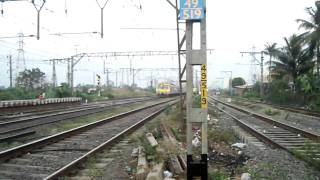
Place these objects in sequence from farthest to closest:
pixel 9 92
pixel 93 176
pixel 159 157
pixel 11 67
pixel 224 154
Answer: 1. pixel 11 67
2. pixel 9 92
3. pixel 224 154
4. pixel 159 157
5. pixel 93 176

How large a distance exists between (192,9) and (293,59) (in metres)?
41.3

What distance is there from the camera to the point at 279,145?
11.5m

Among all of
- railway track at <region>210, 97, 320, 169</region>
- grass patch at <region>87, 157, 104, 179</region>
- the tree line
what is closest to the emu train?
the tree line

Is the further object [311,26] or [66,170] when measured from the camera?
[311,26]

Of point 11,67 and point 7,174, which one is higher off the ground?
point 11,67

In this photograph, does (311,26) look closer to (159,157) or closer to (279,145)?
(279,145)

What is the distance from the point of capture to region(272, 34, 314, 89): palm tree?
4216cm

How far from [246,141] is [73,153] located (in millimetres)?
6261

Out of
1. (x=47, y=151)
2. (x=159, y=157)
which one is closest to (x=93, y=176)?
(x=159, y=157)

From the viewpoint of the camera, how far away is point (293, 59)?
44.1m

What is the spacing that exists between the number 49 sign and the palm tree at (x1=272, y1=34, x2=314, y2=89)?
37872 millimetres

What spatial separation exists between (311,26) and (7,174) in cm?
4041

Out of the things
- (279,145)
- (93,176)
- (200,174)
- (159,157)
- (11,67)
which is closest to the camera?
(200,174)

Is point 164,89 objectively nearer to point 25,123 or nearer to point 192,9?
point 25,123
